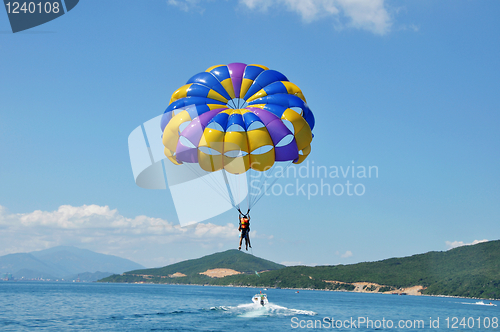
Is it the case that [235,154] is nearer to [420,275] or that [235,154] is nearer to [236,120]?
[236,120]

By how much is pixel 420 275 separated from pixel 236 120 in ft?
364

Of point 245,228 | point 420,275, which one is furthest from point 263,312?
point 420,275

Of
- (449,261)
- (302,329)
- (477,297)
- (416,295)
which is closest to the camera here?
(302,329)

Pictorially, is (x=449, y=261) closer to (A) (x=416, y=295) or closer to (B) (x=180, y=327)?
(A) (x=416, y=295)

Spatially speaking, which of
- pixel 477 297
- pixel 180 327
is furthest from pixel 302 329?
pixel 477 297

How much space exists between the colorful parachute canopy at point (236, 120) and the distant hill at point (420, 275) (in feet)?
292

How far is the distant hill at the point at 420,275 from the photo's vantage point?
9275cm

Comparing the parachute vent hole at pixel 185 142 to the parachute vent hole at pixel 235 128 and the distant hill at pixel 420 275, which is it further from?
the distant hill at pixel 420 275

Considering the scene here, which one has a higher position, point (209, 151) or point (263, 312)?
point (209, 151)

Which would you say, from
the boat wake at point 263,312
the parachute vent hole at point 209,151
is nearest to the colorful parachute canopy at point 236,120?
the parachute vent hole at point 209,151

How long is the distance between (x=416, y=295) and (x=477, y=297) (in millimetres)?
19254

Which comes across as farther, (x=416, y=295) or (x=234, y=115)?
(x=416, y=295)

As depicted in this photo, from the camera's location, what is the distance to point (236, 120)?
16.1 meters

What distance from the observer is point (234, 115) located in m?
16.4
